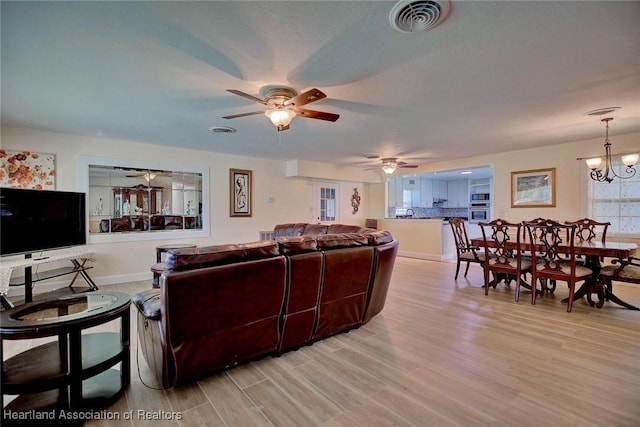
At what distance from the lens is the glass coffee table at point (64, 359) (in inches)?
61.9

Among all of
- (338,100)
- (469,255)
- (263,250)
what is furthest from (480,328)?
(338,100)

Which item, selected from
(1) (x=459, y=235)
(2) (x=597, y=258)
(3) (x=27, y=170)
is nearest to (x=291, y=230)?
(1) (x=459, y=235)

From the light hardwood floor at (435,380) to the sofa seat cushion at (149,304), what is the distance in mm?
499

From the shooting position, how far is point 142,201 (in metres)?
5.22

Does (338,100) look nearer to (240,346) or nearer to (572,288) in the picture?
(240,346)

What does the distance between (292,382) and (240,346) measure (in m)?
0.45

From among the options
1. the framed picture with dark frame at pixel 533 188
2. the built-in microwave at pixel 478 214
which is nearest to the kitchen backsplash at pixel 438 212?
the built-in microwave at pixel 478 214

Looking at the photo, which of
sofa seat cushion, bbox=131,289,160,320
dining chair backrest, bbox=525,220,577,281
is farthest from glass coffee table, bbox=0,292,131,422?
dining chair backrest, bbox=525,220,577,281

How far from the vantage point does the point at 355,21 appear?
6.02 feet

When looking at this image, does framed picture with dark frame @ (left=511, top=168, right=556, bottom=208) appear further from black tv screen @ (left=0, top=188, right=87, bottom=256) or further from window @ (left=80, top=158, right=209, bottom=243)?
black tv screen @ (left=0, top=188, right=87, bottom=256)

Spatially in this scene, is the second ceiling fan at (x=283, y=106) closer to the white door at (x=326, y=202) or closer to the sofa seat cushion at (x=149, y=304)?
the sofa seat cushion at (x=149, y=304)

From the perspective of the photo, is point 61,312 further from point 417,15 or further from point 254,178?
point 254,178

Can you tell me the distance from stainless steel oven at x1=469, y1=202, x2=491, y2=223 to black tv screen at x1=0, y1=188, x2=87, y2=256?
30.0 feet

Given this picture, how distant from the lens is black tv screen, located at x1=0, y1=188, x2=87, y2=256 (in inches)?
128
